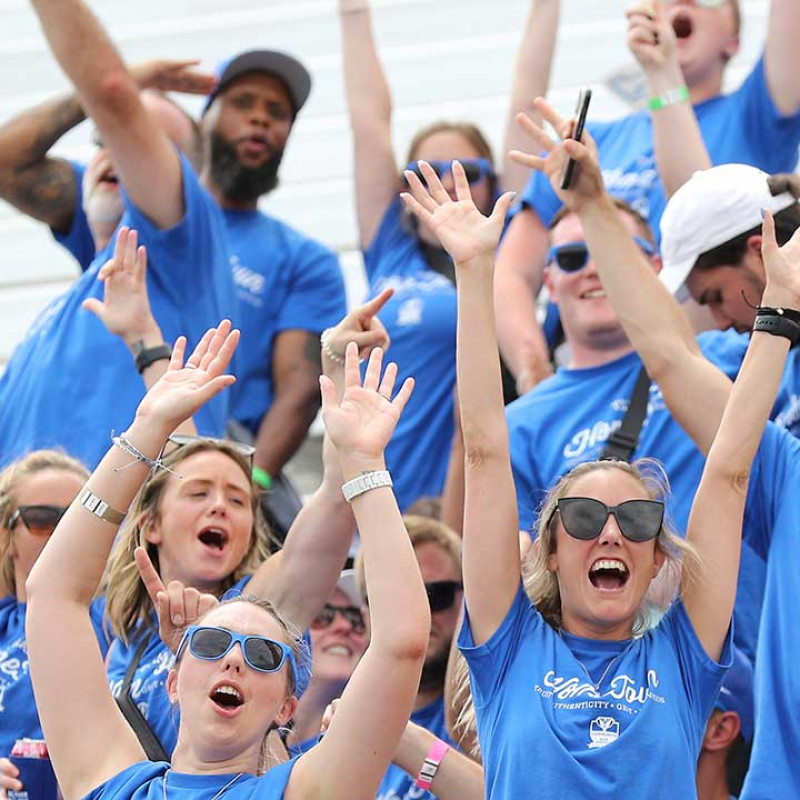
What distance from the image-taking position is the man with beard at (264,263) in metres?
5.64

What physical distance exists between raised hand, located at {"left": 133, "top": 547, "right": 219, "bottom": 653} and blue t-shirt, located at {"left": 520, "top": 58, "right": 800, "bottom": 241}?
6.61 ft

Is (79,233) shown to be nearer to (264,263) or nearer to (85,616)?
(264,263)

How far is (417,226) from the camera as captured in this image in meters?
5.75

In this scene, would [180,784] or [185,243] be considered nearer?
[180,784]

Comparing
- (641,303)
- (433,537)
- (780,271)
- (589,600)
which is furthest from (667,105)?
(589,600)

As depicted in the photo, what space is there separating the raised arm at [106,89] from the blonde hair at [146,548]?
0.95 meters

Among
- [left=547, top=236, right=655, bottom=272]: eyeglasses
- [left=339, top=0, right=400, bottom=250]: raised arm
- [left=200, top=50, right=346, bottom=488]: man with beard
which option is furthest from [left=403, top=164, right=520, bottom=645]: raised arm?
[left=339, top=0, right=400, bottom=250]: raised arm

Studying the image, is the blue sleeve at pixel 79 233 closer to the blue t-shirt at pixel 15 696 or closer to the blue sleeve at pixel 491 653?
the blue t-shirt at pixel 15 696

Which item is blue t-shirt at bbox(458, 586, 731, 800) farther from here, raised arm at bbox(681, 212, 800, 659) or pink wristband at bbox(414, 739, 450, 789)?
pink wristband at bbox(414, 739, 450, 789)

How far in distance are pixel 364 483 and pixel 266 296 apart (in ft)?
8.57

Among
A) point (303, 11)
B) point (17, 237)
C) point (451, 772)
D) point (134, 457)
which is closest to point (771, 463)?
point (451, 772)

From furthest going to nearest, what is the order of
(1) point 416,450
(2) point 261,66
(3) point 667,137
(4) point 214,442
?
(2) point 261,66
(1) point 416,450
(3) point 667,137
(4) point 214,442

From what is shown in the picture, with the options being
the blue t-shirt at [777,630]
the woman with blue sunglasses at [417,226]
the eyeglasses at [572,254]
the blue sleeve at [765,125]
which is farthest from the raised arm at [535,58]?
the blue t-shirt at [777,630]

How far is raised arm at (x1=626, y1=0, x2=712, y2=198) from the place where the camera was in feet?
15.5
